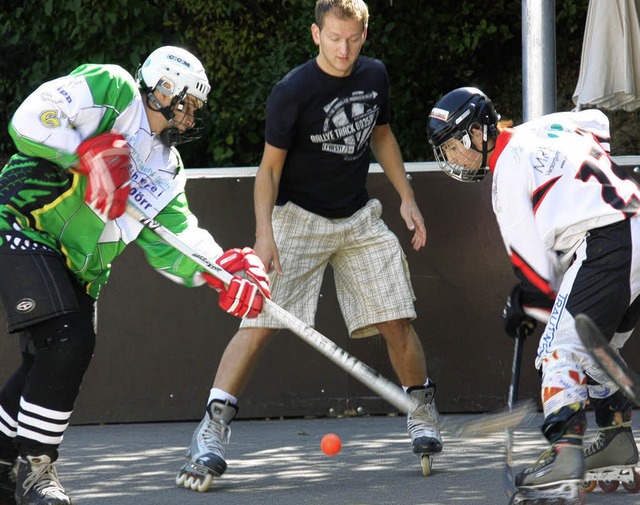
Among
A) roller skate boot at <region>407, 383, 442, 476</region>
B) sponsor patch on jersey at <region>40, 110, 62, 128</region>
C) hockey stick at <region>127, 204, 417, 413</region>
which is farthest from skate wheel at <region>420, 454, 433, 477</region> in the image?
sponsor patch on jersey at <region>40, 110, 62, 128</region>

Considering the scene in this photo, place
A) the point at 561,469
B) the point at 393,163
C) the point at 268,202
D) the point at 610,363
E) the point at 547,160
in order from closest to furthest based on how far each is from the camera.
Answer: the point at 610,363, the point at 561,469, the point at 547,160, the point at 268,202, the point at 393,163

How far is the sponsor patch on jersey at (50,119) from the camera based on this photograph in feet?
12.3

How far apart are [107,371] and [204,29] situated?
168 inches

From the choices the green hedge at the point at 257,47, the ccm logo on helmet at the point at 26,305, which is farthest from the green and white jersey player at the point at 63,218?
the green hedge at the point at 257,47

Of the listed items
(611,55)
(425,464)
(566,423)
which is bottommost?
(425,464)

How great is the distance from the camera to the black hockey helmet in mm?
3891

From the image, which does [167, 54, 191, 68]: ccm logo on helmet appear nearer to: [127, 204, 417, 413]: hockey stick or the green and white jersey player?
the green and white jersey player

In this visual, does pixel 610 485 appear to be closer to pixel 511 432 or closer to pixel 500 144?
pixel 511 432

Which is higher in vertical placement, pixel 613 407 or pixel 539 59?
pixel 539 59

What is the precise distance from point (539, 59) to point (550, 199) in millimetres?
2326

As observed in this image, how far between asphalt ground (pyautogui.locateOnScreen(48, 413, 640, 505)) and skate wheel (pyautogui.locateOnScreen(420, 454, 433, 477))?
0.04 metres

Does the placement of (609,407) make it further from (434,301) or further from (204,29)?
(204,29)

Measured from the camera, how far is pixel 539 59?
5.77 meters

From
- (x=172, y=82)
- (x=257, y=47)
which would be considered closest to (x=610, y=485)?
(x=172, y=82)
